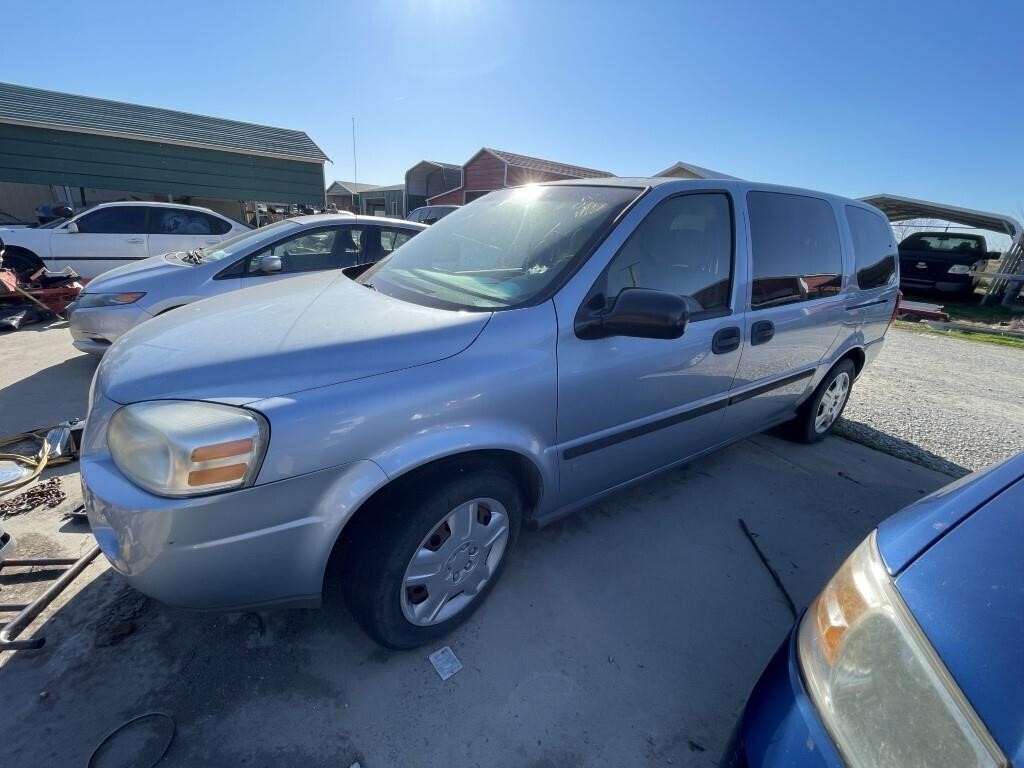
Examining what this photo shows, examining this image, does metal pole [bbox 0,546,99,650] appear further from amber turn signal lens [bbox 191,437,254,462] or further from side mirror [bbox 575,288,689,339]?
side mirror [bbox 575,288,689,339]

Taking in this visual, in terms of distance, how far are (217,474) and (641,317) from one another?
145 centimetres

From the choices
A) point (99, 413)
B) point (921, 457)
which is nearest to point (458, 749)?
point (99, 413)

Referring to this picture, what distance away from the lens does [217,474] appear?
51.5 inches

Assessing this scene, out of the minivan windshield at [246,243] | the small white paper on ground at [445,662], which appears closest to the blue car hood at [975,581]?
the small white paper on ground at [445,662]

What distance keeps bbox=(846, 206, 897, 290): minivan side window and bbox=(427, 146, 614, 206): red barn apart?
17.8m

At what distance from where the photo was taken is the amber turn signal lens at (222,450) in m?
1.29

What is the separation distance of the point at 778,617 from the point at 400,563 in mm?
1725

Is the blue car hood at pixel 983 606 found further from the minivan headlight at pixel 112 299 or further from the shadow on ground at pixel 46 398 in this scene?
the minivan headlight at pixel 112 299

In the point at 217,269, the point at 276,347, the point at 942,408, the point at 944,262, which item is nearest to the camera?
the point at 276,347

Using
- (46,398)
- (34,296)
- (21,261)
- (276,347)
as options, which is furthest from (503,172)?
(276,347)

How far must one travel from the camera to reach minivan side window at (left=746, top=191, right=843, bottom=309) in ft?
8.45

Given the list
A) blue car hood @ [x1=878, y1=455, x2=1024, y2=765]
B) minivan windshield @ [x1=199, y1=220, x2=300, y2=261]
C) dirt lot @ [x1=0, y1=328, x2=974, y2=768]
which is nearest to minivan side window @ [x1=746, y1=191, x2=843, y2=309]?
dirt lot @ [x1=0, y1=328, x2=974, y2=768]

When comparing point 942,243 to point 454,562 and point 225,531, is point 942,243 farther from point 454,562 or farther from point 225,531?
point 225,531

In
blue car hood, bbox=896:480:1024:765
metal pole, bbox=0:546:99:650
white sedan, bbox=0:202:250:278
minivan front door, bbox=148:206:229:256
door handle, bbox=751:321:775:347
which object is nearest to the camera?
blue car hood, bbox=896:480:1024:765
